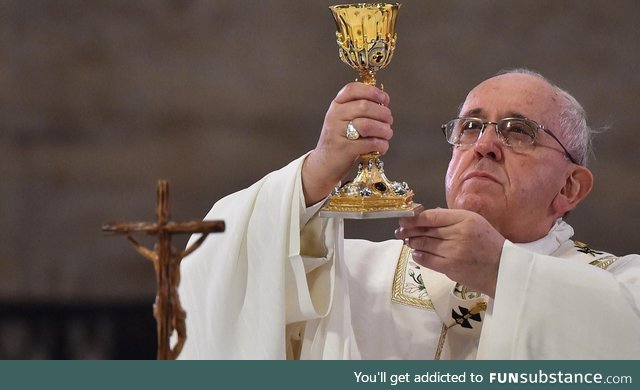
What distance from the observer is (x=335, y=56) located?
5.59 m

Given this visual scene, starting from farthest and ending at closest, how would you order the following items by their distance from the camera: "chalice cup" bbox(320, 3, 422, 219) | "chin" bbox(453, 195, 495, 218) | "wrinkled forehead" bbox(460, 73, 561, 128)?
"wrinkled forehead" bbox(460, 73, 561, 128)
"chin" bbox(453, 195, 495, 218)
"chalice cup" bbox(320, 3, 422, 219)

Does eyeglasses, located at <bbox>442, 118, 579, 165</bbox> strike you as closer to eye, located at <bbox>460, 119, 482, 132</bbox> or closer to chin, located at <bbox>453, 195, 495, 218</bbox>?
eye, located at <bbox>460, 119, 482, 132</bbox>

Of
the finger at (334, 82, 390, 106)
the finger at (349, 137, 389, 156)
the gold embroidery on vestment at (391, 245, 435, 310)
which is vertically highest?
the finger at (334, 82, 390, 106)

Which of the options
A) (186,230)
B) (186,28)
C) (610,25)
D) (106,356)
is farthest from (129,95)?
(186,230)

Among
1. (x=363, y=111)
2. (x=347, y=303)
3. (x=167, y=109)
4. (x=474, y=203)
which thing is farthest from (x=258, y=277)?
(x=167, y=109)

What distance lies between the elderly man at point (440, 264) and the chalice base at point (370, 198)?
55 millimetres

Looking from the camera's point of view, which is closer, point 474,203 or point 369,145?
point 369,145

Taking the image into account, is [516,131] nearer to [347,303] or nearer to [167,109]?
[347,303]

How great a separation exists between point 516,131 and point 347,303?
708 mm

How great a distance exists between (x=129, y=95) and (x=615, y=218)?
90.7 inches

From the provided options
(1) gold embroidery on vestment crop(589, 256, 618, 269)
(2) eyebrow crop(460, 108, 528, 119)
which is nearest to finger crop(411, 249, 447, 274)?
(2) eyebrow crop(460, 108, 528, 119)

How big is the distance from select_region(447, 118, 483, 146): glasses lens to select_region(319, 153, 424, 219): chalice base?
56 cm

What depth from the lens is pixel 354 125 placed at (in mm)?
2879

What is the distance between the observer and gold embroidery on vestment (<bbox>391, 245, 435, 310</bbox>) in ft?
11.5
